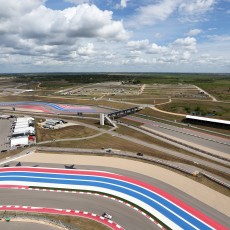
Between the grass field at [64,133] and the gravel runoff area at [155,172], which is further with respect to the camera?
the grass field at [64,133]

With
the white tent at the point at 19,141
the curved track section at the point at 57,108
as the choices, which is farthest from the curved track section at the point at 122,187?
the curved track section at the point at 57,108

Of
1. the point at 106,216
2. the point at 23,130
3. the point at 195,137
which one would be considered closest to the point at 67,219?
the point at 106,216

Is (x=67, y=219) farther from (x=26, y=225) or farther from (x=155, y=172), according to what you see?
(x=155, y=172)

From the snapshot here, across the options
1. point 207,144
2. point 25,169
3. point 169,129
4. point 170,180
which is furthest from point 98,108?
point 170,180

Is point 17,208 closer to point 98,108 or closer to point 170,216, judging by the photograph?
point 170,216

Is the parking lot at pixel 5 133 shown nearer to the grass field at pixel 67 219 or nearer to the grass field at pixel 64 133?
the grass field at pixel 64 133
